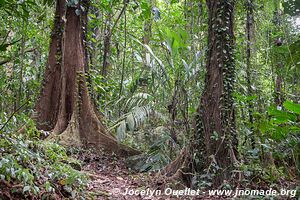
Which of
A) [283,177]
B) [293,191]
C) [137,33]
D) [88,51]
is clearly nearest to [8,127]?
[293,191]

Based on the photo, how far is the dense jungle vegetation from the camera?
3.41m

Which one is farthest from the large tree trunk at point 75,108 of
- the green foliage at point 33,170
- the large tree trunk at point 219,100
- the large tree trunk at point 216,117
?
the green foliage at point 33,170

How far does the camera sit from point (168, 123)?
18.4ft

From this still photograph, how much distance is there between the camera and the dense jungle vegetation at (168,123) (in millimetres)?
3414

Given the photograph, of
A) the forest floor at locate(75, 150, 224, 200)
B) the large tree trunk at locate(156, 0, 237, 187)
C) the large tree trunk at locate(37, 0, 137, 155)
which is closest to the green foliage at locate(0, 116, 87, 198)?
the forest floor at locate(75, 150, 224, 200)

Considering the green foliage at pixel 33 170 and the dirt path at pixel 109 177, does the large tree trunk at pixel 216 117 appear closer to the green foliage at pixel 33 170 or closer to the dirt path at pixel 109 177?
the dirt path at pixel 109 177

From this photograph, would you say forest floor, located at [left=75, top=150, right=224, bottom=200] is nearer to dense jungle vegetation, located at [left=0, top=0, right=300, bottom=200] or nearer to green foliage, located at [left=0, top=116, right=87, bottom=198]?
dense jungle vegetation, located at [left=0, top=0, right=300, bottom=200]

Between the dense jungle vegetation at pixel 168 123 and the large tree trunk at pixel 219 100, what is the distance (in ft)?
0.05

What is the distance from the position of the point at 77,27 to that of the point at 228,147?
376 cm

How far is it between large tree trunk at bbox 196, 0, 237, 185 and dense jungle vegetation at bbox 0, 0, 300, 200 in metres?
0.01

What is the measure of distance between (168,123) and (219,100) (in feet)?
4.30

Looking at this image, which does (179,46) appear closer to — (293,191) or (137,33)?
(293,191)

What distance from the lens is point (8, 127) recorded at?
127 inches

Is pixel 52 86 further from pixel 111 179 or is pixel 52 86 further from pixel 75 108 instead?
pixel 111 179
